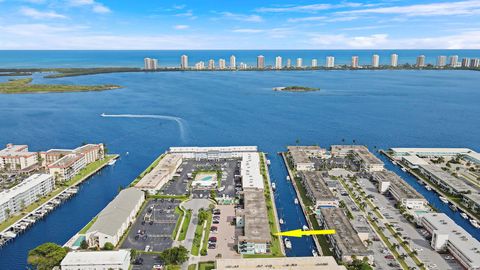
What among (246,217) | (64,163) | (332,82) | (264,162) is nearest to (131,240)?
(246,217)

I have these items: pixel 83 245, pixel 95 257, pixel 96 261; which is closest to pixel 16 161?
pixel 83 245

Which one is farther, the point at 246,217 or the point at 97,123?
the point at 97,123

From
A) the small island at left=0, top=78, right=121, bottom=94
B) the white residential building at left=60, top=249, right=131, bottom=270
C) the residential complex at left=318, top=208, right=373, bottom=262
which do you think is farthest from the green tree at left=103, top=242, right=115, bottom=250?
the small island at left=0, top=78, right=121, bottom=94

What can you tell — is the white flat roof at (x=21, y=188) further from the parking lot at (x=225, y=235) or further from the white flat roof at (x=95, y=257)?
the parking lot at (x=225, y=235)

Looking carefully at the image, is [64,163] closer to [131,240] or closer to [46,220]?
[46,220]

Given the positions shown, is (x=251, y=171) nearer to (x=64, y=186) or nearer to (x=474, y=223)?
(x=64, y=186)

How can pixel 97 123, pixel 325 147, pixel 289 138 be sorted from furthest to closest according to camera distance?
pixel 97 123 → pixel 289 138 → pixel 325 147
